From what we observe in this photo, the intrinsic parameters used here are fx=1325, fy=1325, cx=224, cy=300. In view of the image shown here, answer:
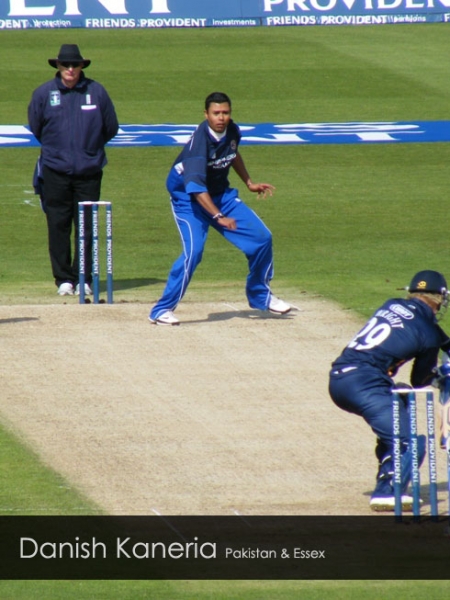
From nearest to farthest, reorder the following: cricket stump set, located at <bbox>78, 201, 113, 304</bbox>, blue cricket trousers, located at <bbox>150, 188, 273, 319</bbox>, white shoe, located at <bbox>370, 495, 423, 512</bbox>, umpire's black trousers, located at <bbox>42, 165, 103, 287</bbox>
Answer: white shoe, located at <bbox>370, 495, 423, 512</bbox> → blue cricket trousers, located at <bbox>150, 188, 273, 319</bbox> → cricket stump set, located at <bbox>78, 201, 113, 304</bbox> → umpire's black trousers, located at <bbox>42, 165, 103, 287</bbox>

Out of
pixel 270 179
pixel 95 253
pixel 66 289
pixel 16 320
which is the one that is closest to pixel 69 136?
pixel 95 253

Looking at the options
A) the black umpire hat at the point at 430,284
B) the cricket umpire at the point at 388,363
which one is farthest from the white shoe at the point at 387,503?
the black umpire hat at the point at 430,284

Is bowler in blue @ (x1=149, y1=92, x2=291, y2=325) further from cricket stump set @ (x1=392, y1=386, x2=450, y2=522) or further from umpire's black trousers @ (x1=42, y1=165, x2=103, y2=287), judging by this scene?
cricket stump set @ (x1=392, y1=386, x2=450, y2=522)

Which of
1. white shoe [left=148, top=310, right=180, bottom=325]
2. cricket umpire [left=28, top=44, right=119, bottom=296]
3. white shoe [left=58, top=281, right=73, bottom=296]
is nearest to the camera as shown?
white shoe [left=148, top=310, right=180, bottom=325]

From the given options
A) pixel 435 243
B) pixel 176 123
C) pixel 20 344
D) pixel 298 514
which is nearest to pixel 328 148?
pixel 176 123

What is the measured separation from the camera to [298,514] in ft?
23.7

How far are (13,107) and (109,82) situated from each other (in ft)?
10.6

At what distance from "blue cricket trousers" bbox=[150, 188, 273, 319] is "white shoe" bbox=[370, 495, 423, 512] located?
4382mm

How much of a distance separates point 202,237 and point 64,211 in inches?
81.4

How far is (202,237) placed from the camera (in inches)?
448

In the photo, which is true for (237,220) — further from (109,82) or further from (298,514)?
(109,82)

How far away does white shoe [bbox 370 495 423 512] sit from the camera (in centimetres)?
723

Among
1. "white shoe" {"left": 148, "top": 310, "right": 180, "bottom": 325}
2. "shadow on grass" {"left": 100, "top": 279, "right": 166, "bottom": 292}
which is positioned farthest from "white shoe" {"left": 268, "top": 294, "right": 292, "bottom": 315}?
"shadow on grass" {"left": 100, "top": 279, "right": 166, "bottom": 292}

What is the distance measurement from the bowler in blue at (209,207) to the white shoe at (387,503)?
416 cm
